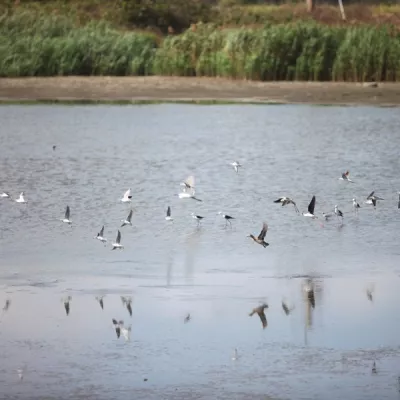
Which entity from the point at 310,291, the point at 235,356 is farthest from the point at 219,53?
the point at 235,356

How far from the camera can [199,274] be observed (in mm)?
10664

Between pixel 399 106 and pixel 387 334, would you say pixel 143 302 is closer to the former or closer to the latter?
pixel 387 334

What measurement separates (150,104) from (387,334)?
66.6 ft

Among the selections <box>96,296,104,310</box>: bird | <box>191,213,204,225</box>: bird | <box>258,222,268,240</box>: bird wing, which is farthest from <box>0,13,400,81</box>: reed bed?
<box>96,296,104,310</box>: bird

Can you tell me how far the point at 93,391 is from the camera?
24.8ft

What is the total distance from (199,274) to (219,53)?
2024 centimetres

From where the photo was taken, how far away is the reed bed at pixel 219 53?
29.5 m

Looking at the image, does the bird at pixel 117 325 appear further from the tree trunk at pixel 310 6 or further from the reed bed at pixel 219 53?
the tree trunk at pixel 310 6

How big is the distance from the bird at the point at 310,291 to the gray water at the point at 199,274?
6cm

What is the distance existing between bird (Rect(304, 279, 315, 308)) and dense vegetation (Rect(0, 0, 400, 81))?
63.6 ft

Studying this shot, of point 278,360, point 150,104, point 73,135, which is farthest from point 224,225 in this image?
point 150,104

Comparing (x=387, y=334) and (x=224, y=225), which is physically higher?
(x=387, y=334)

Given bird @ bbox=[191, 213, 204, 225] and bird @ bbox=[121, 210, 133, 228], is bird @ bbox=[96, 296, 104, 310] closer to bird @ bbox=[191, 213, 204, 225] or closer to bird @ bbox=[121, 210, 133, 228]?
bird @ bbox=[121, 210, 133, 228]

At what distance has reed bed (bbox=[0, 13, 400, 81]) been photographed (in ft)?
96.8
